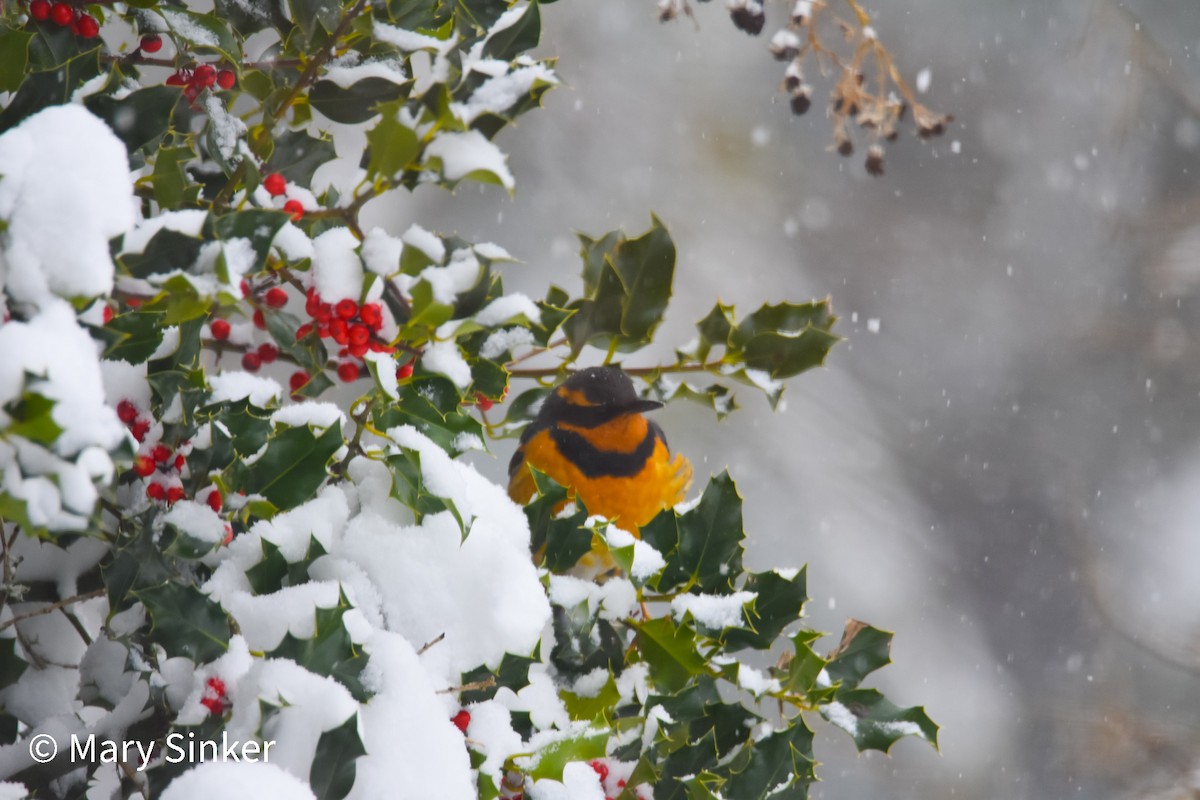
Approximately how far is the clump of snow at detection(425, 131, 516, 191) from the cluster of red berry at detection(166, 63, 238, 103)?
0.77 feet

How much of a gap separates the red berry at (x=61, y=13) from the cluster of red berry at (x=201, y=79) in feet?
0.23

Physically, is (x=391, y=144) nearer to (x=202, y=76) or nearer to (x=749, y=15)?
(x=202, y=76)

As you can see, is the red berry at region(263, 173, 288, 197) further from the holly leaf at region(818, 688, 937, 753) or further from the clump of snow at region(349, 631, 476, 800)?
the holly leaf at region(818, 688, 937, 753)

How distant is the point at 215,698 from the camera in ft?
2.02

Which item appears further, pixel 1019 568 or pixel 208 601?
pixel 1019 568

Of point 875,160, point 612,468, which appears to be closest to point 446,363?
point 612,468

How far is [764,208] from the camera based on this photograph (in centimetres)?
405

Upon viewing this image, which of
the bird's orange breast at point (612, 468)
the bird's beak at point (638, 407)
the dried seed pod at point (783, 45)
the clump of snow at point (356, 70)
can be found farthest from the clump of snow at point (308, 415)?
the dried seed pod at point (783, 45)

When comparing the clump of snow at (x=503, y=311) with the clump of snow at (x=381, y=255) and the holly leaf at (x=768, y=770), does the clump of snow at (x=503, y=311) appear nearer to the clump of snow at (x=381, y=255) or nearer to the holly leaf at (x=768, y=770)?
the clump of snow at (x=381, y=255)

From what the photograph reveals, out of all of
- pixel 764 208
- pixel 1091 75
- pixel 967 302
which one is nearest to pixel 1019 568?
pixel 967 302

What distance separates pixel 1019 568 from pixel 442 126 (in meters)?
3.62

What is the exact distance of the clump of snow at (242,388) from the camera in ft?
2.51

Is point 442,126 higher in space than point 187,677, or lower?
higher

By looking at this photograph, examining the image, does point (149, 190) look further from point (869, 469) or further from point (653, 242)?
point (869, 469)
